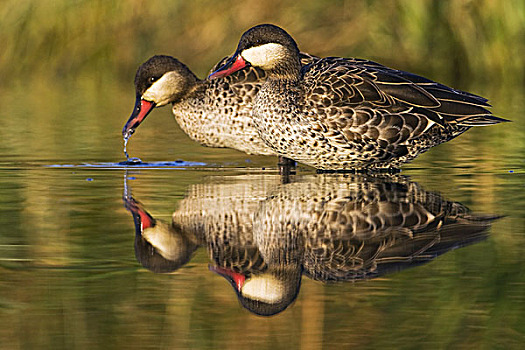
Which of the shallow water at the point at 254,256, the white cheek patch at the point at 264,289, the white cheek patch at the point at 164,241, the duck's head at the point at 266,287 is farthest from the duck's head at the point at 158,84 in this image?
the white cheek patch at the point at 264,289

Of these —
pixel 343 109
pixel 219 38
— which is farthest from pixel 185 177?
pixel 219 38

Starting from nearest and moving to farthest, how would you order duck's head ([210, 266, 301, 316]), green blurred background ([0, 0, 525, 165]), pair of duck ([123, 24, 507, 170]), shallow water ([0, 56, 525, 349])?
shallow water ([0, 56, 525, 349])
duck's head ([210, 266, 301, 316])
pair of duck ([123, 24, 507, 170])
green blurred background ([0, 0, 525, 165])

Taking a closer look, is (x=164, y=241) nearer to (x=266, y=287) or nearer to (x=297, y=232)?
(x=297, y=232)

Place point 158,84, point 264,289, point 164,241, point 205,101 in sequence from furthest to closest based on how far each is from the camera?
1. point 158,84
2. point 205,101
3. point 164,241
4. point 264,289

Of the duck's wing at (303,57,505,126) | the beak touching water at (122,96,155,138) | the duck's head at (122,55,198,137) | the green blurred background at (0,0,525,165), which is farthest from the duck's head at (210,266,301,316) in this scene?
the green blurred background at (0,0,525,165)

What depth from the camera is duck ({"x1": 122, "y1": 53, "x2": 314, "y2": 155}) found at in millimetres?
8039

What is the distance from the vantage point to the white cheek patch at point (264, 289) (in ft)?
12.7

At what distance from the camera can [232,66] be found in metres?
7.64

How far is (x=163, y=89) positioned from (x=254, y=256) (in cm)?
418

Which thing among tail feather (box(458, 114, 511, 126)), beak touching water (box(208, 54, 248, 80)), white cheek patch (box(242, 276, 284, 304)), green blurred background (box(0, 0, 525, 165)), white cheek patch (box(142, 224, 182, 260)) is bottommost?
white cheek patch (box(242, 276, 284, 304))

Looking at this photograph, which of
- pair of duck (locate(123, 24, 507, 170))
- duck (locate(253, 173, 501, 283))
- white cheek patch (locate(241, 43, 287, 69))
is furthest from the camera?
white cheek patch (locate(241, 43, 287, 69))

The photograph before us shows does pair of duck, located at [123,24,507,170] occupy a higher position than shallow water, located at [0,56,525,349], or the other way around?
pair of duck, located at [123,24,507,170]

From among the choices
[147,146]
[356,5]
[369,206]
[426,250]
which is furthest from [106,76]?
[426,250]

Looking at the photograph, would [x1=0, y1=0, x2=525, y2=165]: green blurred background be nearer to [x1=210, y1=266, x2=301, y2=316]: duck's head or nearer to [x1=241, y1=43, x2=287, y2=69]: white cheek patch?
[x1=241, y1=43, x2=287, y2=69]: white cheek patch
